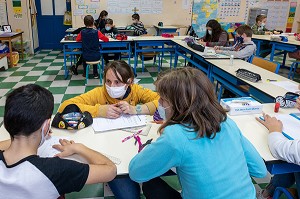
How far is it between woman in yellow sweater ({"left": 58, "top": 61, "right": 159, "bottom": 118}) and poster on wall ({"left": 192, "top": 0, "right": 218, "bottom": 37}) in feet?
22.1

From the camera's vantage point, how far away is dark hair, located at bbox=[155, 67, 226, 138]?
985 millimetres

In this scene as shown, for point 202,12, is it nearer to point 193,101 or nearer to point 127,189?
point 127,189

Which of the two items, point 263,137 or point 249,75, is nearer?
point 263,137

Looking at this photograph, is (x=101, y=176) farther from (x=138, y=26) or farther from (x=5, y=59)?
(x=138, y=26)

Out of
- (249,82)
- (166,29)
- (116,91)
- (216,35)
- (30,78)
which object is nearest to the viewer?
(116,91)

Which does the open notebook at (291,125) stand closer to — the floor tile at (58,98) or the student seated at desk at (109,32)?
the floor tile at (58,98)

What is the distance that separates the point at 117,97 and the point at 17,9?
20.2ft

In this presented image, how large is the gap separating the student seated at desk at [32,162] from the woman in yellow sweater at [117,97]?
27.3 inches

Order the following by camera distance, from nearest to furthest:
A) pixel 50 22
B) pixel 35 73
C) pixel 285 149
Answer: pixel 285 149 < pixel 35 73 < pixel 50 22

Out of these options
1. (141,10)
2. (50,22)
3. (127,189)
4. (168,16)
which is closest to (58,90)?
(127,189)

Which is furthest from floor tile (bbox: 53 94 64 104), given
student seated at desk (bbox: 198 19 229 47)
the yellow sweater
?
student seated at desk (bbox: 198 19 229 47)

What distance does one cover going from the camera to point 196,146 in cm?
95

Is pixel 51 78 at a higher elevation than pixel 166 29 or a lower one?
lower

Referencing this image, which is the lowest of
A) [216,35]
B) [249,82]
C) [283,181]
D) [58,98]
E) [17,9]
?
[58,98]
